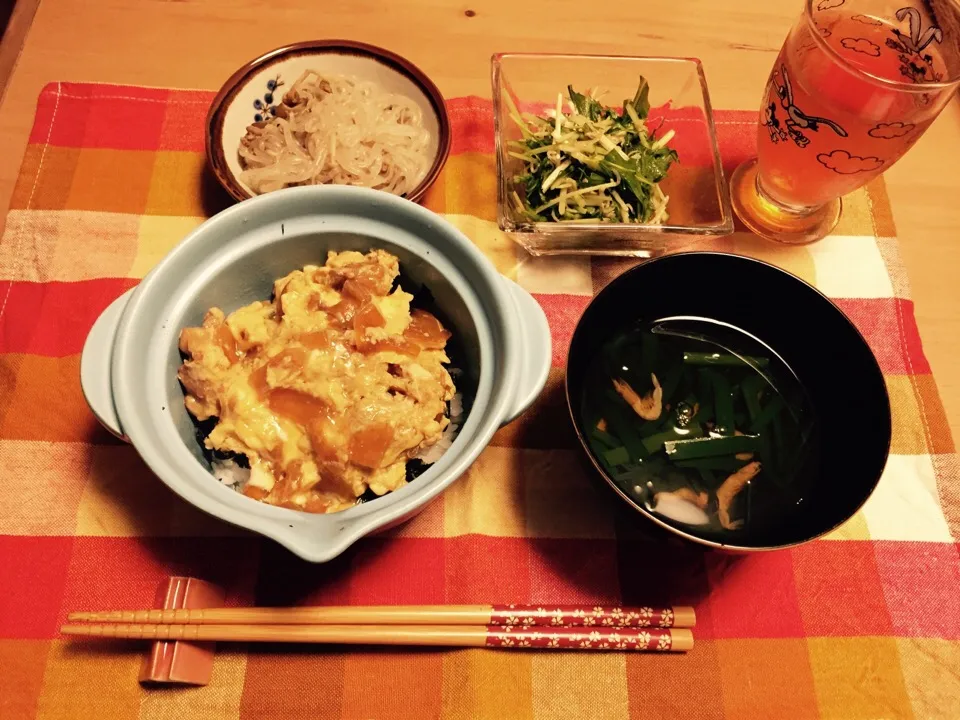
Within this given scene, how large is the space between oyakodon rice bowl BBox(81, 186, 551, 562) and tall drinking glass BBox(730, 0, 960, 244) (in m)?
0.71

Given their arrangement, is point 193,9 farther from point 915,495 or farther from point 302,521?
point 915,495

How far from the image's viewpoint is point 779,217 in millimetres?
1631

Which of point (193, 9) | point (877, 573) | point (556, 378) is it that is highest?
point (193, 9)

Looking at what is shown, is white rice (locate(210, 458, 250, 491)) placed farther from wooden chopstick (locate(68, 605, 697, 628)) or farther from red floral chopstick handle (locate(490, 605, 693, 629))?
red floral chopstick handle (locate(490, 605, 693, 629))

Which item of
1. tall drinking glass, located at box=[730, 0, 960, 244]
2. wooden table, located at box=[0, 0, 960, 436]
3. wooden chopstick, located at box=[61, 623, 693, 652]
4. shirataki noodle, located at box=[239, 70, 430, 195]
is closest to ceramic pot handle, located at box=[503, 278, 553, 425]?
wooden chopstick, located at box=[61, 623, 693, 652]

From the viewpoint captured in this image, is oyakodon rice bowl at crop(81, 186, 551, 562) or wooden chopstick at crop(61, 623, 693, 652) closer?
oyakodon rice bowl at crop(81, 186, 551, 562)

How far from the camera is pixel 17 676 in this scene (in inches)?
44.1

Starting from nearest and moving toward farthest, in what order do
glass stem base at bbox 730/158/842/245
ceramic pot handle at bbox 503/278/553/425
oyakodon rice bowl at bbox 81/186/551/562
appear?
oyakodon rice bowl at bbox 81/186/551/562 → ceramic pot handle at bbox 503/278/553/425 → glass stem base at bbox 730/158/842/245

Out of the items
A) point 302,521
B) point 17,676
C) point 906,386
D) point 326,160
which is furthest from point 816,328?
point 17,676

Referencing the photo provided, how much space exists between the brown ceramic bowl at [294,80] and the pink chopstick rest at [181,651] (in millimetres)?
802

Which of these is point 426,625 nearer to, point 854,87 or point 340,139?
point 340,139

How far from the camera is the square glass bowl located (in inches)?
58.6

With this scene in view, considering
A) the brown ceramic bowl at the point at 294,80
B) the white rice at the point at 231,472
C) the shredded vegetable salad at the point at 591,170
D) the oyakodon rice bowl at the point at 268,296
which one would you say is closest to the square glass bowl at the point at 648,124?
the shredded vegetable salad at the point at 591,170

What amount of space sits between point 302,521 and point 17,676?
61cm
